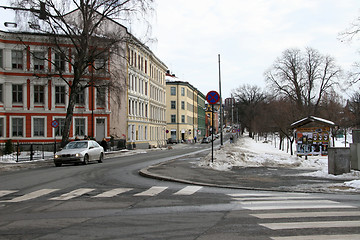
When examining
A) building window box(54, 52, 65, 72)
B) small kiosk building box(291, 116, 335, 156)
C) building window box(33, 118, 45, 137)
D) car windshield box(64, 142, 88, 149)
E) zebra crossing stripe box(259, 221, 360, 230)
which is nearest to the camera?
zebra crossing stripe box(259, 221, 360, 230)

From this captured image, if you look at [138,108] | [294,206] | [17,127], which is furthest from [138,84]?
[294,206]

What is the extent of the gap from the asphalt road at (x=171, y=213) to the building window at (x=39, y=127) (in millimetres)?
37078

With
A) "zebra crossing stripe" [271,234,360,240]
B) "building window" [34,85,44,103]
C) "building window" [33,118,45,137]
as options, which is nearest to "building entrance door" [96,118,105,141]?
"building window" [33,118,45,137]

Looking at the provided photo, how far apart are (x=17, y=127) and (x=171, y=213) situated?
4327 centimetres

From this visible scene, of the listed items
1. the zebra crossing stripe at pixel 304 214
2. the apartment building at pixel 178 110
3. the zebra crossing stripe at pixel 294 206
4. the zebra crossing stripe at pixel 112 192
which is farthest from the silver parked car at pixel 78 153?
the apartment building at pixel 178 110

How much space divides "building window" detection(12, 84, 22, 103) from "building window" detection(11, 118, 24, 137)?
2221mm

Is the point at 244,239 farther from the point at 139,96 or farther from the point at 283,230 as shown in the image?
the point at 139,96

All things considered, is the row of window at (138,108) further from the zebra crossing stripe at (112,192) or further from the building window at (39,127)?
the zebra crossing stripe at (112,192)

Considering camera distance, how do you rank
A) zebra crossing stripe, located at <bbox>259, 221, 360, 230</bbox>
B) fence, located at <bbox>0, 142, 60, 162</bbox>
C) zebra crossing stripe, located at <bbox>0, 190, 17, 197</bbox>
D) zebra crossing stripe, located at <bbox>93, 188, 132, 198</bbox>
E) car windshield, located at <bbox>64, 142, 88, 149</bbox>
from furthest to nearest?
fence, located at <bbox>0, 142, 60, 162</bbox> → car windshield, located at <bbox>64, 142, 88, 149</bbox> → zebra crossing stripe, located at <bbox>0, 190, 17, 197</bbox> → zebra crossing stripe, located at <bbox>93, 188, 132, 198</bbox> → zebra crossing stripe, located at <bbox>259, 221, 360, 230</bbox>

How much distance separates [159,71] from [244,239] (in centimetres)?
7389

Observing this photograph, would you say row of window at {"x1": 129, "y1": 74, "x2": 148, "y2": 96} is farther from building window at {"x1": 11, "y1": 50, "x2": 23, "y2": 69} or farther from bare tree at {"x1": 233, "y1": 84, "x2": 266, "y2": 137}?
bare tree at {"x1": 233, "y1": 84, "x2": 266, "y2": 137}

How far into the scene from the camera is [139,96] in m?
63.0

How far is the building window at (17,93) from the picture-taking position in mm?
47344

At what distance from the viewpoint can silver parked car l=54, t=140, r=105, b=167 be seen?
24.2 m
